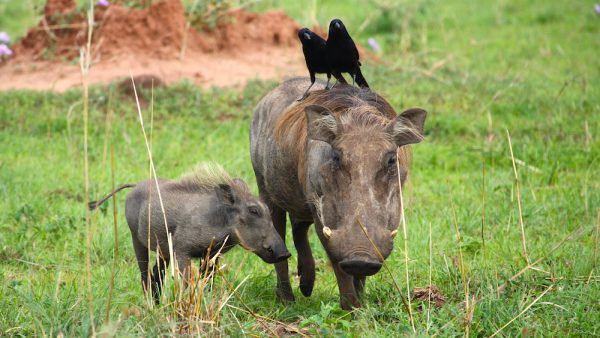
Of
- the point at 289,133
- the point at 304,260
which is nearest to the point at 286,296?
the point at 304,260

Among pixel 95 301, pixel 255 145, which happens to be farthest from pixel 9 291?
pixel 255 145

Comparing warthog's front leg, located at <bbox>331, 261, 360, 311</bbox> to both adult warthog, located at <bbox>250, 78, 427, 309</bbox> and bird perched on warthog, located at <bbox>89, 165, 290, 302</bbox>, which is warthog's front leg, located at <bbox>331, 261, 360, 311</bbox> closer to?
adult warthog, located at <bbox>250, 78, 427, 309</bbox>

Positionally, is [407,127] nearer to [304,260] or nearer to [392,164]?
[392,164]

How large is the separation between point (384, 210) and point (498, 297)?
76 cm

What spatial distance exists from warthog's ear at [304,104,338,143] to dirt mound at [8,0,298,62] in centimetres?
602

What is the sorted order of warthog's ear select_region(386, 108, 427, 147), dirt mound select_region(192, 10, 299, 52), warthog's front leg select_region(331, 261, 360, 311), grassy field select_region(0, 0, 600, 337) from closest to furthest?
grassy field select_region(0, 0, 600, 337) < warthog's ear select_region(386, 108, 427, 147) < warthog's front leg select_region(331, 261, 360, 311) < dirt mound select_region(192, 10, 299, 52)

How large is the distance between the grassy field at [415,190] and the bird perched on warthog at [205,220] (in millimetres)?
301

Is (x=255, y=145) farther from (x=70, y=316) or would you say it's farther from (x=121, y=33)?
(x=121, y=33)

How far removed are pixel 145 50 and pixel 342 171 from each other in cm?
645

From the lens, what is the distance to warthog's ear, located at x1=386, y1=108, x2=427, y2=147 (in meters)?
4.42

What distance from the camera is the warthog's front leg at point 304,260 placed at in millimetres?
5340

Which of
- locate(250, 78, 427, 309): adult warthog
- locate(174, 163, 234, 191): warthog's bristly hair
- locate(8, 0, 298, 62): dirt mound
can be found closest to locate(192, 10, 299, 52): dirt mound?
locate(8, 0, 298, 62): dirt mound

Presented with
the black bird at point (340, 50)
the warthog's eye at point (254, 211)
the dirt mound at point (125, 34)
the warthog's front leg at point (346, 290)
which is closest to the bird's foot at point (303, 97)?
the black bird at point (340, 50)

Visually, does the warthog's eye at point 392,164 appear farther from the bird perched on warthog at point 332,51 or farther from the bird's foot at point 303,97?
the bird's foot at point 303,97
